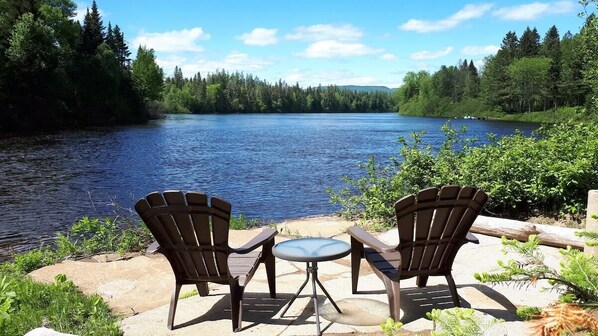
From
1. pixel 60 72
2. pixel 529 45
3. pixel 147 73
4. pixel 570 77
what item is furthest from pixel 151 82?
pixel 529 45

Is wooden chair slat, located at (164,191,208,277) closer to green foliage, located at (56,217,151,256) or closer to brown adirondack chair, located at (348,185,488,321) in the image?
brown adirondack chair, located at (348,185,488,321)

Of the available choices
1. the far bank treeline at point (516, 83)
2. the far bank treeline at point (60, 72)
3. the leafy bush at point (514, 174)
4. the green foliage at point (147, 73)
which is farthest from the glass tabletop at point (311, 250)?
the green foliage at point (147, 73)

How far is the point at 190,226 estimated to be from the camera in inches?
138

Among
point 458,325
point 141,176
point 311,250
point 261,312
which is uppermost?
point 458,325

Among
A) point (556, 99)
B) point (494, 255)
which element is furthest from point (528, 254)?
point (556, 99)

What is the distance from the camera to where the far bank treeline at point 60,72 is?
37.5 metres

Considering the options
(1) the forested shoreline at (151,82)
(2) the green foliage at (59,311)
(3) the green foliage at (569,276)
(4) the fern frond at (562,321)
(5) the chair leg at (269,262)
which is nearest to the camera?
(4) the fern frond at (562,321)

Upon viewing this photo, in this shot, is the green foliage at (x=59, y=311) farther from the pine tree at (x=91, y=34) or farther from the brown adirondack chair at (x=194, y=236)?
the pine tree at (x=91, y=34)

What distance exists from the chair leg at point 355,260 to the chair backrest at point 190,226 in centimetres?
116

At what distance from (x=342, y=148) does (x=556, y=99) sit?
179ft

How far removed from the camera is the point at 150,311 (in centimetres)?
399

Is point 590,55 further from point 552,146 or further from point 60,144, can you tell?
point 60,144

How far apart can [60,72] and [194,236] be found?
1751 inches

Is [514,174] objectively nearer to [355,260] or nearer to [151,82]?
[355,260]
